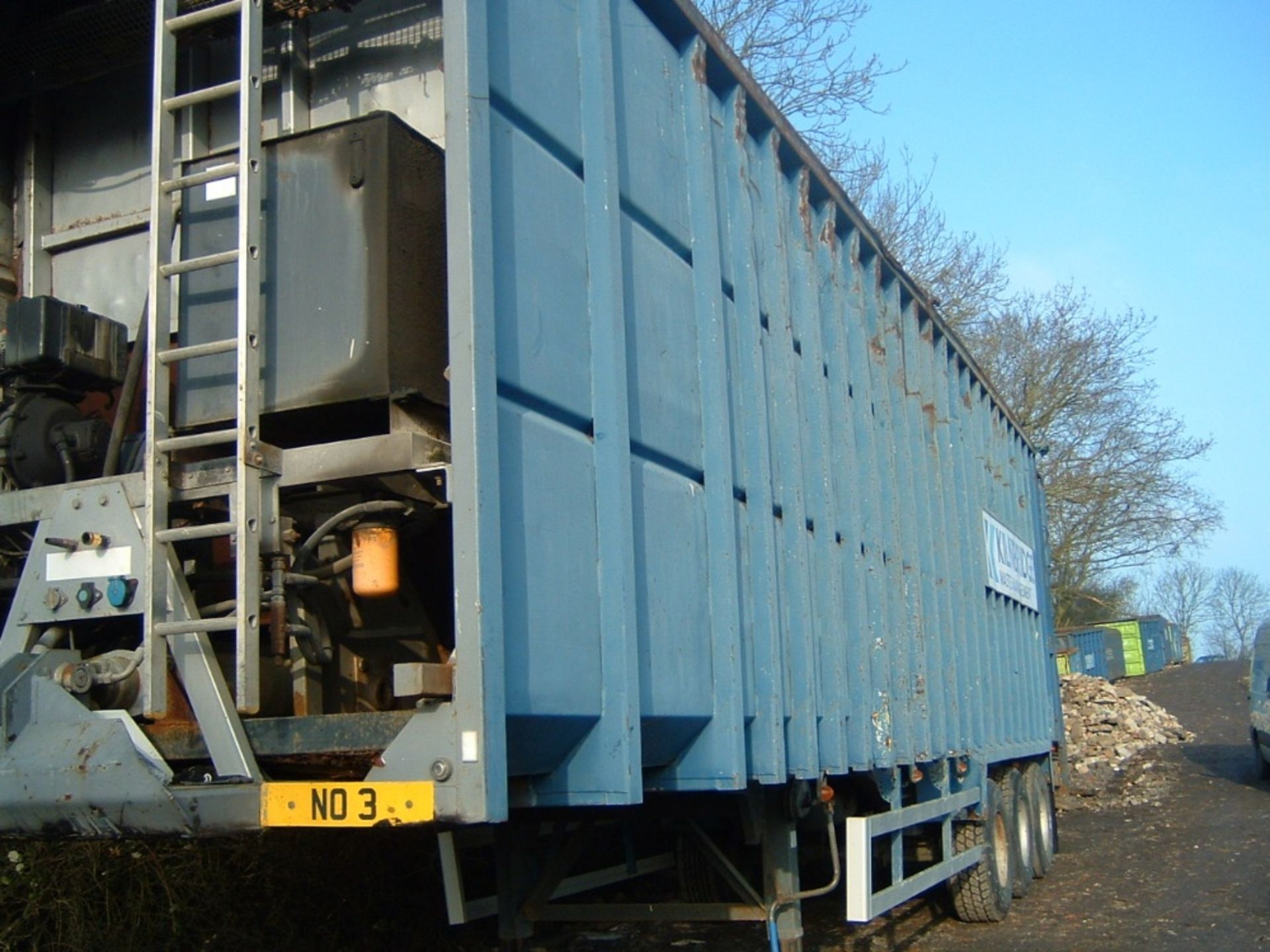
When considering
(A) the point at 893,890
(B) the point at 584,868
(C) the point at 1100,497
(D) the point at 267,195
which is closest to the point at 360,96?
(D) the point at 267,195

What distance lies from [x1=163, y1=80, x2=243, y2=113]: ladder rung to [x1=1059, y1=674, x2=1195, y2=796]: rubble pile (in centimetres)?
1706

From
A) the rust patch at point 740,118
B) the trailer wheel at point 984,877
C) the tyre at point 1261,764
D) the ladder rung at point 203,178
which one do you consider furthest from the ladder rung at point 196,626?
the tyre at point 1261,764

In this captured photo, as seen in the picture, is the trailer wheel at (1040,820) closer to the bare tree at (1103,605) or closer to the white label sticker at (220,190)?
the white label sticker at (220,190)

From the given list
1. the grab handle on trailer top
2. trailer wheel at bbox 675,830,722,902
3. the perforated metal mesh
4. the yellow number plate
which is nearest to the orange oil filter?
the yellow number plate

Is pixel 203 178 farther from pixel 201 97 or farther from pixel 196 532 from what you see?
pixel 196 532

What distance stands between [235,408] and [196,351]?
0.20 meters

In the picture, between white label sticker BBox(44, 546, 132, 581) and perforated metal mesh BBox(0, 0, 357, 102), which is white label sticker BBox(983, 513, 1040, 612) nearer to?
perforated metal mesh BBox(0, 0, 357, 102)

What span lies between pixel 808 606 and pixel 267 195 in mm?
2376

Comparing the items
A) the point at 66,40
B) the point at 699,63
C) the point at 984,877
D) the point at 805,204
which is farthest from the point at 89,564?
the point at 984,877

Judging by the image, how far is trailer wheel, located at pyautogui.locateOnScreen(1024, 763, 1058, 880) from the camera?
31.1 ft

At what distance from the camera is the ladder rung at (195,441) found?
3033mm

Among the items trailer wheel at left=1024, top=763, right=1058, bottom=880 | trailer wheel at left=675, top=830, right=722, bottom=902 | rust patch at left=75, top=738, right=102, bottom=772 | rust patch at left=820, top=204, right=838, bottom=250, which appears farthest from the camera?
trailer wheel at left=1024, top=763, right=1058, bottom=880

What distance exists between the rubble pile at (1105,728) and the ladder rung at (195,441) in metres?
16.9

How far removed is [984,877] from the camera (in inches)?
301
